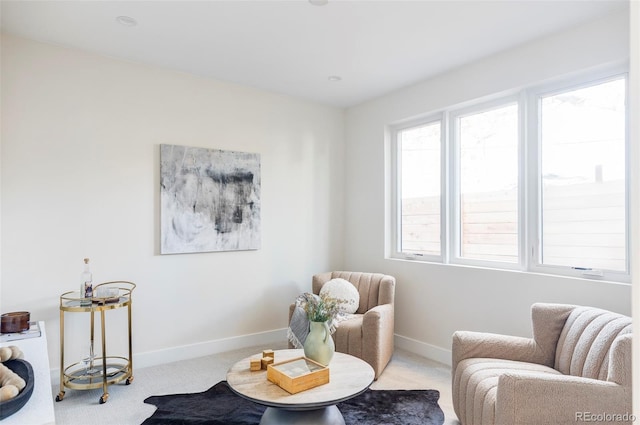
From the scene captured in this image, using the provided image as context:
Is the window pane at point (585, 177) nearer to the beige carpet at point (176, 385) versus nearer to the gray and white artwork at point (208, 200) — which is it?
the beige carpet at point (176, 385)

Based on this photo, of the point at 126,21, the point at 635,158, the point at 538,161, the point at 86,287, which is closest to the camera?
the point at 635,158

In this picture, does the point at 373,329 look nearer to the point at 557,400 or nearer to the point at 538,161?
the point at 557,400

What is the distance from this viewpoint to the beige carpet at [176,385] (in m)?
2.67

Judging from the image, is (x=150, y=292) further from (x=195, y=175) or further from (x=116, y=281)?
(x=195, y=175)

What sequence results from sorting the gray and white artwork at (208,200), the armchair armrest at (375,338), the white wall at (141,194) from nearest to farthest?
the white wall at (141,194) < the armchair armrest at (375,338) < the gray and white artwork at (208,200)

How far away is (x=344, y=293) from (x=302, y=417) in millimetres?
1743

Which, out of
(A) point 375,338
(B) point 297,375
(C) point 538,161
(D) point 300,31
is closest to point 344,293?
(A) point 375,338

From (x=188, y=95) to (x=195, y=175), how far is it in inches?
29.7

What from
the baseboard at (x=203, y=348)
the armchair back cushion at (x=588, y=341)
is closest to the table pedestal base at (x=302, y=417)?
the armchair back cushion at (x=588, y=341)

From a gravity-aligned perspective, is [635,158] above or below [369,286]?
above

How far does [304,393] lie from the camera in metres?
2.05

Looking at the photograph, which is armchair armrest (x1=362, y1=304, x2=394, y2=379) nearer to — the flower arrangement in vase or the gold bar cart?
the flower arrangement in vase

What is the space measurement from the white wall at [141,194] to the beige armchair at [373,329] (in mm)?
840

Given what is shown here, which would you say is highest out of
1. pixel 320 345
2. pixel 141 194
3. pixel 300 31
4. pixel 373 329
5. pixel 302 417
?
pixel 300 31
